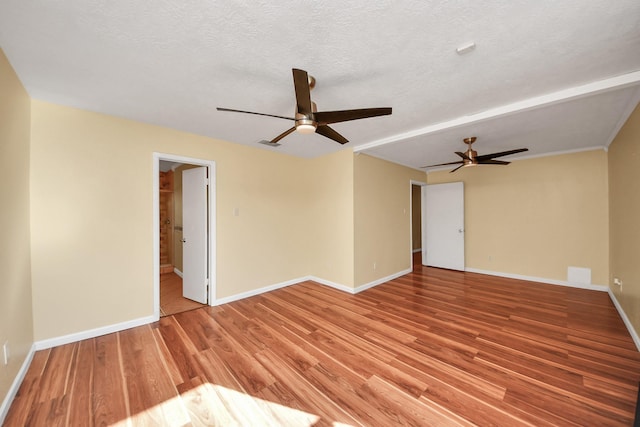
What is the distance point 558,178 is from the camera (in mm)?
4332

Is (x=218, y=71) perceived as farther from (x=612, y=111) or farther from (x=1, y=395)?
(x=612, y=111)

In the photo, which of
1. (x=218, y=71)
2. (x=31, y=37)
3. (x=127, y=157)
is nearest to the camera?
(x=31, y=37)

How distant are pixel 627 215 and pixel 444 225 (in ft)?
9.59

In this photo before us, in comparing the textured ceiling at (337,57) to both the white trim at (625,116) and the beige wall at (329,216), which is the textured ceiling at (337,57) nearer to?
the white trim at (625,116)

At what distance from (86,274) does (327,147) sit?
355cm

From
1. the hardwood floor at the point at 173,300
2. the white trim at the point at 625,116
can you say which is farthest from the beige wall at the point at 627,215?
the hardwood floor at the point at 173,300

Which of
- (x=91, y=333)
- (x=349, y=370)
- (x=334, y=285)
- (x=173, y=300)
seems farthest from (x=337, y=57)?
(x=173, y=300)

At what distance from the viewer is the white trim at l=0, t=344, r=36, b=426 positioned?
1.56 meters

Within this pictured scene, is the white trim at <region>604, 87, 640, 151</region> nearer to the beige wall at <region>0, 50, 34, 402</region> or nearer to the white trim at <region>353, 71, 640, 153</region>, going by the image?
the white trim at <region>353, 71, 640, 153</region>

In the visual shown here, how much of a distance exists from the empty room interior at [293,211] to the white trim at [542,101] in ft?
0.06

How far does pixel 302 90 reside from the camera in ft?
5.26

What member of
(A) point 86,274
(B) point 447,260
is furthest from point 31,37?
(B) point 447,260

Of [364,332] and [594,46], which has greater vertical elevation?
[594,46]

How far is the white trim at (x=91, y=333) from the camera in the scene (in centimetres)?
235
